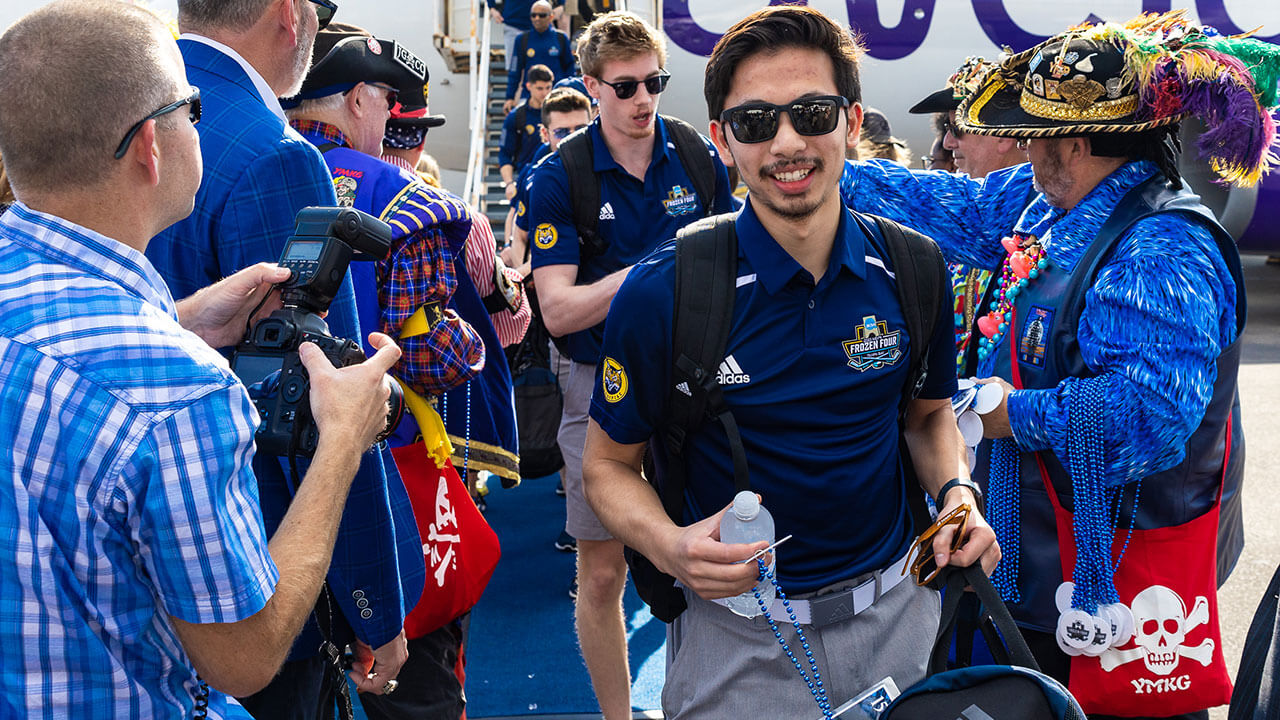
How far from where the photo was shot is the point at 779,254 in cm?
187

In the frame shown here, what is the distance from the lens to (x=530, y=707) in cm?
366

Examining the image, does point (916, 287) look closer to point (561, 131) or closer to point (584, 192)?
point (584, 192)

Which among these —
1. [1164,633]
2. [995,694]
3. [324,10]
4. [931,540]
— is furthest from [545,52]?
[995,694]

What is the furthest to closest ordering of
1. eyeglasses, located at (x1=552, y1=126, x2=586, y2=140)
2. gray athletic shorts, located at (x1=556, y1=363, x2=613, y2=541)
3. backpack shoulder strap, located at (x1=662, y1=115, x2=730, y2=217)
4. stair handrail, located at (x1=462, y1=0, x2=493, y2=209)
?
stair handrail, located at (x1=462, y1=0, x2=493, y2=209), eyeglasses, located at (x1=552, y1=126, x2=586, y2=140), backpack shoulder strap, located at (x1=662, y1=115, x2=730, y2=217), gray athletic shorts, located at (x1=556, y1=363, x2=613, y2=541)

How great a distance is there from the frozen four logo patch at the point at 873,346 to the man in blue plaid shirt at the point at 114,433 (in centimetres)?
100

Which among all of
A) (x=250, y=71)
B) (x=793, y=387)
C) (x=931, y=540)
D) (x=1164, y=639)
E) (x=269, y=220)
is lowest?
Answer: (x=1164, y=639)

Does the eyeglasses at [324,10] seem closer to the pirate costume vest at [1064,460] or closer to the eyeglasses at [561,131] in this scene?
the pirate costume vest at [1064,460]

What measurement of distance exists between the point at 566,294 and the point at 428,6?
9819 millimetres

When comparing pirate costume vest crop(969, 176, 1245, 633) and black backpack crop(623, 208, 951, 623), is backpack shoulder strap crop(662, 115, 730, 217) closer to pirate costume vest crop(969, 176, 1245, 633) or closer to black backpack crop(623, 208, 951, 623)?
pirate costume vest crop(969, 176, 1245, 633)

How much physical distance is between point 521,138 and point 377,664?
25.7 ft

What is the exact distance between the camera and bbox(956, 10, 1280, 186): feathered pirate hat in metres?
2.38

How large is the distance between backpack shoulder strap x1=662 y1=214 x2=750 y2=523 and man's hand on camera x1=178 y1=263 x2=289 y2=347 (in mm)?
687

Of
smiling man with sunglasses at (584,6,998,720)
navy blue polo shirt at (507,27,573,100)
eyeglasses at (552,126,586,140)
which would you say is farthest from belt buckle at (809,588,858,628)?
navy blue polo shirt at (507,27,573,100)

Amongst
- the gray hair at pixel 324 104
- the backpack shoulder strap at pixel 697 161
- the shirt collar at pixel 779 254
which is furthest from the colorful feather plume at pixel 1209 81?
the gray hair at pixel 324 104
